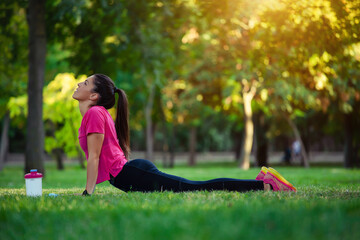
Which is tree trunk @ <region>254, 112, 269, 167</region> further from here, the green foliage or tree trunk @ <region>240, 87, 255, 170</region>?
the green foliage

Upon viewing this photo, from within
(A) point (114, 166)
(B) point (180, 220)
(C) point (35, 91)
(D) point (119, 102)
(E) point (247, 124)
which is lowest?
(B) point (180, 220)

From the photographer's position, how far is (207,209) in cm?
390

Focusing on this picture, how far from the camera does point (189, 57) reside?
2347cm

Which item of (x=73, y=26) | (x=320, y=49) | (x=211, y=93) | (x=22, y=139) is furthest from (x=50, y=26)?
(x=22, y=139)

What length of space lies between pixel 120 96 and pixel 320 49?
5607 mm

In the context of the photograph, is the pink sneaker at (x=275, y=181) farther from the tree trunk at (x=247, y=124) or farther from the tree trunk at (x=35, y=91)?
the tree trunk at (x=247, y=124)

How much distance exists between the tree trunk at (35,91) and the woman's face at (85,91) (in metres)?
6.77

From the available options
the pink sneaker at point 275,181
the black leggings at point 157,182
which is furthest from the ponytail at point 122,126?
the pink sneaker at point 275,181

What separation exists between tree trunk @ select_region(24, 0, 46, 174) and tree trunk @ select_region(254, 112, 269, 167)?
60.0ft

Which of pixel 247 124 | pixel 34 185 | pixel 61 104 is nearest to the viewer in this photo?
pixel 34 185

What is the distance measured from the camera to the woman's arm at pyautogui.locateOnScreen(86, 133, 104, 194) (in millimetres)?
5488

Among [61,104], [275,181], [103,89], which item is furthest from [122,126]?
[61,104]

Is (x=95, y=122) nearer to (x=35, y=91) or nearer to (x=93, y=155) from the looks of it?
(x=93, y=155)

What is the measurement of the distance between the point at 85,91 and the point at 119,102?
494 mm
